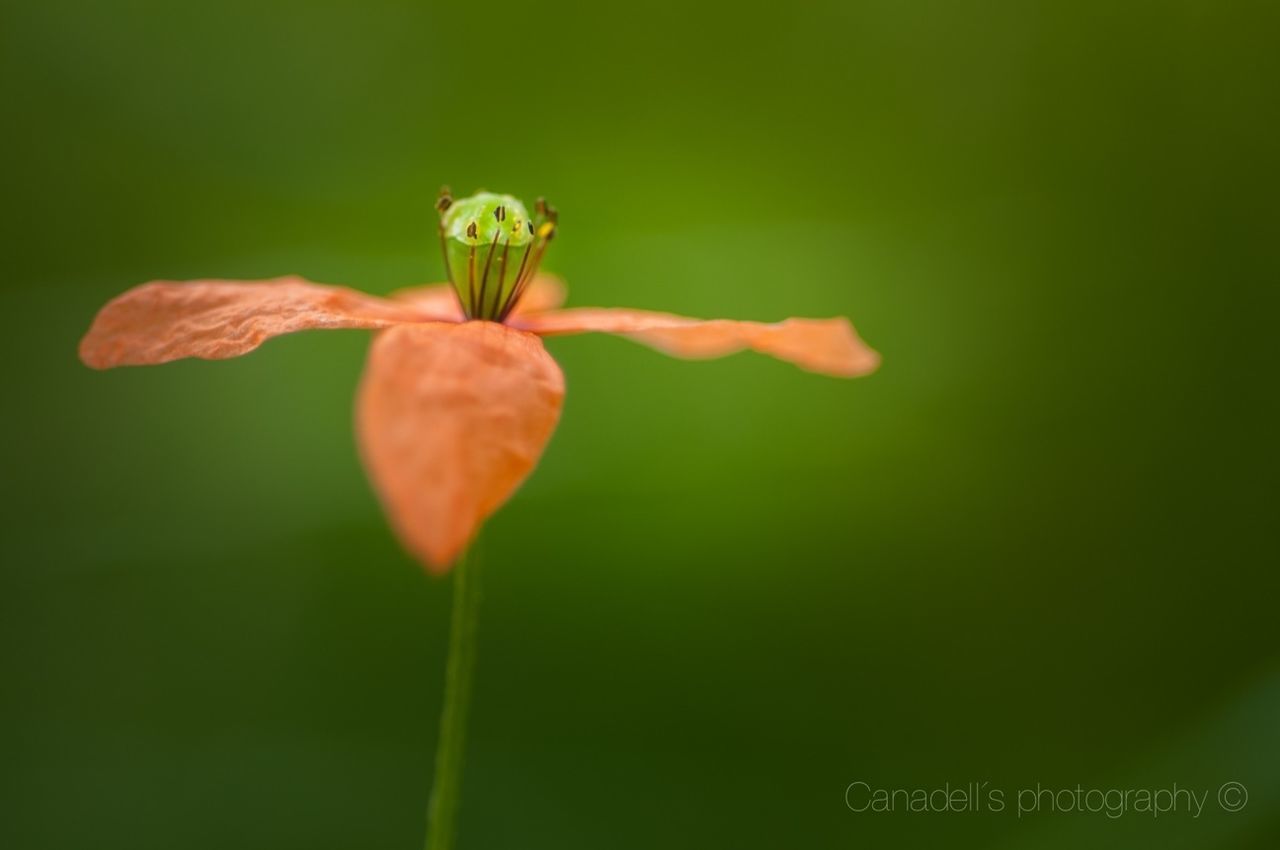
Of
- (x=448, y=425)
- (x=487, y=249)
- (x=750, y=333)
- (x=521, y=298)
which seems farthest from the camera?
(x=521, y=298)

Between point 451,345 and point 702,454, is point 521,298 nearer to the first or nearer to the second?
point 451,345

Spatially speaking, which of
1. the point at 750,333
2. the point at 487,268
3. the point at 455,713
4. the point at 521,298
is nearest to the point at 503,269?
the point at 487,268

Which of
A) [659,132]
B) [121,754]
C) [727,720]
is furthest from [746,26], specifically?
[121,754]

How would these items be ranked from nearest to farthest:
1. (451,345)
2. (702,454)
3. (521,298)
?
(451,345), (521,298), (702,454)

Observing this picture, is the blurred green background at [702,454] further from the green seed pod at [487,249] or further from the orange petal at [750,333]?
the green seed pod at [487,249]

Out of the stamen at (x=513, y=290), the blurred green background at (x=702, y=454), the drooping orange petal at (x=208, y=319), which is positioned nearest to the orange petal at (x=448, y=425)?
the drooping orange petal at (x=208, y=319)

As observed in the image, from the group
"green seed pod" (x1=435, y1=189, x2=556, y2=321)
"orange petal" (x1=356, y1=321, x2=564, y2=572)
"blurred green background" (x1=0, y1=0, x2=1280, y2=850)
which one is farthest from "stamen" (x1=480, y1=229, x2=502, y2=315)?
"blurred green background" (x1=0, y1=0, x2=1280, y2=850)

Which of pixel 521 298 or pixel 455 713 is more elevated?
pixel 521 298
